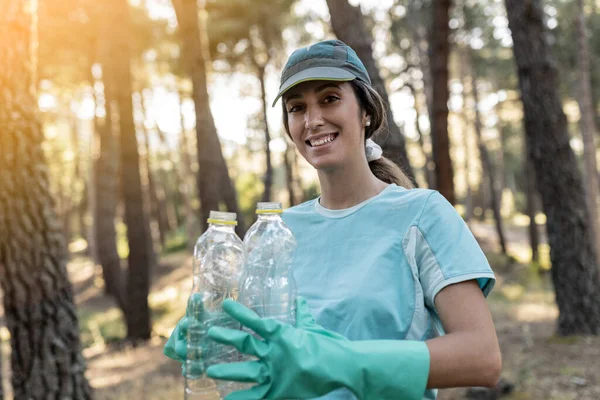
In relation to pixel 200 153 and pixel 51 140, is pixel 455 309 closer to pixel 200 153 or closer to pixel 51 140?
pixel 200 153

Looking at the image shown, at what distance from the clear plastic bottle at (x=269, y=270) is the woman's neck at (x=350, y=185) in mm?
303

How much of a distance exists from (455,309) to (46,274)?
3471mm

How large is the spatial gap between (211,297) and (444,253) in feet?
2.80

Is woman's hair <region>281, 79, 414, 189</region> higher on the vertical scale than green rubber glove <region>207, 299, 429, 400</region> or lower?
higher

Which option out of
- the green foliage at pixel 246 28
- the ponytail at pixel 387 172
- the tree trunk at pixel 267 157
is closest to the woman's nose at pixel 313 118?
the ponytail at pixel 387 172

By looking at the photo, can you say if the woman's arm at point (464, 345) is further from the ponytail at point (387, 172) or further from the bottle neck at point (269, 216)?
the ponytail at point (387, 172)

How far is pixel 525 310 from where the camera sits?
11.3 meters

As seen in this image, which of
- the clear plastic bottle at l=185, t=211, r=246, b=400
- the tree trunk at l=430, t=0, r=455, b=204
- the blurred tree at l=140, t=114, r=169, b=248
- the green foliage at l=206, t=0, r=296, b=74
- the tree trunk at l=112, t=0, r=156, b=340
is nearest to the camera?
the clear plastic bottle at l=185, t=211, r=246, b=400

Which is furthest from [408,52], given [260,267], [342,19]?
[260,267]

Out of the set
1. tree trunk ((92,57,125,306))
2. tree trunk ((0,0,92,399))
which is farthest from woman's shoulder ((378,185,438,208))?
tree trunk ((92,57,125,306))

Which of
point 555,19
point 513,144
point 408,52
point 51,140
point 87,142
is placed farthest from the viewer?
point 513,144

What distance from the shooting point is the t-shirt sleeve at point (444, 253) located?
1.80 meters

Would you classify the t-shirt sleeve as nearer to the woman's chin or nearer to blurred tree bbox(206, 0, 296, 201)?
the woman's chin

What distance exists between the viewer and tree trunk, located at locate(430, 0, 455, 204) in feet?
22.0
